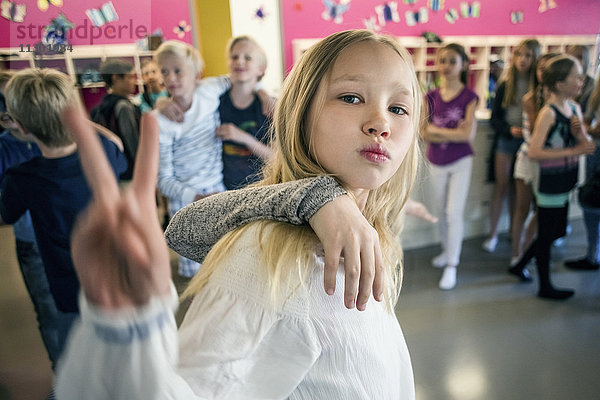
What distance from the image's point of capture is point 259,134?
3.46 feet

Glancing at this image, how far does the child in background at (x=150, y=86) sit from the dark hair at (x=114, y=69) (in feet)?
0.05

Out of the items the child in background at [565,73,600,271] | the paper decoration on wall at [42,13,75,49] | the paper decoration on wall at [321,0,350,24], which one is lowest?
the child in background at [565,73,600,271]

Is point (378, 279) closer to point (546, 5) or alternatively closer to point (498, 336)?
point (498, 336)

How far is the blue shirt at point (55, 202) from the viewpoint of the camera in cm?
20

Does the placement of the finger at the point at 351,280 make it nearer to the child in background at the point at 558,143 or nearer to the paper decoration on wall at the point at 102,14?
the paper decoration on wall at the point at 102,14

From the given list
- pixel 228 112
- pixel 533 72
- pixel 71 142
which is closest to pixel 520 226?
pixel 533 72

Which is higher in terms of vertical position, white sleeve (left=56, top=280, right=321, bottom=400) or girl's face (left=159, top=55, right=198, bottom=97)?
girl's face (left=159, top=55, right=198, bottom=97)

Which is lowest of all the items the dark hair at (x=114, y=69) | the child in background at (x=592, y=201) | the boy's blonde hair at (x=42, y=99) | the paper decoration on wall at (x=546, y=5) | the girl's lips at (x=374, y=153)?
the child in background at (x=592, y=201)

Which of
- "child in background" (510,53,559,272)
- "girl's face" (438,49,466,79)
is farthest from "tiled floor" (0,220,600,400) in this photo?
"girl's face" (438,49,466,79)

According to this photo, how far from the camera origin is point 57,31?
239 millimetres

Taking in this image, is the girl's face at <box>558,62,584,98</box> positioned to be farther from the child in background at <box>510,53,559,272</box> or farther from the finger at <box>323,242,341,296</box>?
the finger at <box>323,242,341,296</box>

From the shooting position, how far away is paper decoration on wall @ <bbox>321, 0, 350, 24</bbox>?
1.49ft

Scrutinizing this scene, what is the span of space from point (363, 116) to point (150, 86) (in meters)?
0.19

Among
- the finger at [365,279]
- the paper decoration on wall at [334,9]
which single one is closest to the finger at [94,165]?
the finger at [365,279]
